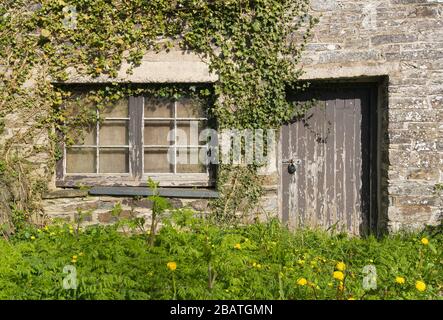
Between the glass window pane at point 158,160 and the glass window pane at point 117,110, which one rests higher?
the glass window pane at point 117,110

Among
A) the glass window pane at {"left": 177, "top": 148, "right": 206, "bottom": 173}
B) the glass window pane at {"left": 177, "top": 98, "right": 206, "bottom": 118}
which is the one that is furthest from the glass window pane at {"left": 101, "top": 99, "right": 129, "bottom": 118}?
the glass window pane at {"left": 177, "top": 148, "right": 206, "bottom": 173}

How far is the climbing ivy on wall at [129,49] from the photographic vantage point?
5145 mm

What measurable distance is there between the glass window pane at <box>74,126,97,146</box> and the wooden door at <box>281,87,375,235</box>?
2441mm

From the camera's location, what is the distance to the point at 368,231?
5.50m

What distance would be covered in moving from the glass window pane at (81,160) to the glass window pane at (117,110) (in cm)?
50

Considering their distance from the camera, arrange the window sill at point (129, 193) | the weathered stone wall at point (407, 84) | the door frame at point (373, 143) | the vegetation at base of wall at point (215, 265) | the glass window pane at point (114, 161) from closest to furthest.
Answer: the vegetation at base of wall at point (215, 265)
the weathered stone wall at point (407, 84)
the window sill at point (129, 193)
the door frame at point (373, 143)
the glass window pane at point (114, 161)

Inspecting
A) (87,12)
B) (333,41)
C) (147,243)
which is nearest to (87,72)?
(87,12)

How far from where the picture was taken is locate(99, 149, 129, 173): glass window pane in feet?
18.0

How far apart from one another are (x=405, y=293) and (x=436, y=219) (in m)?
2.01

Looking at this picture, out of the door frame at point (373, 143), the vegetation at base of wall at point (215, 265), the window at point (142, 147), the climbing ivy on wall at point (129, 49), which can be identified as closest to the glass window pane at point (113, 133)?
the window at point (142, 147)

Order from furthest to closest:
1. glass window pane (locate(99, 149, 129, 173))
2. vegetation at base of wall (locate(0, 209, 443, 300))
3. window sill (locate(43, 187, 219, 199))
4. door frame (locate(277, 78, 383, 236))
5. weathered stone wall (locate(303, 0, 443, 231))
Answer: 1. glass window pane (locate(99, 149, 129, 173))
2. door frame (locate(277, 78, 383, 236))
3. window sill (locate(43, 187, 219, 199))
4. weathered stone wall (locate(303, 0, 443, 231))
5. vegetation at base of wall (locate(0, 209, 443, 300))

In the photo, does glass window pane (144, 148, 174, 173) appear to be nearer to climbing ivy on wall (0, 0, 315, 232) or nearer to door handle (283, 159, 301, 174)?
climbing ivy on wall (0, 0, 315, 232)

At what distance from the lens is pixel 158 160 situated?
5500 millimetres

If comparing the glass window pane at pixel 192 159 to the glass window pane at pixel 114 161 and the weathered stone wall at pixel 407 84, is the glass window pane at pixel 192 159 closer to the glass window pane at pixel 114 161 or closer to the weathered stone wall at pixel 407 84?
the glass window pane at pixel 114 161
